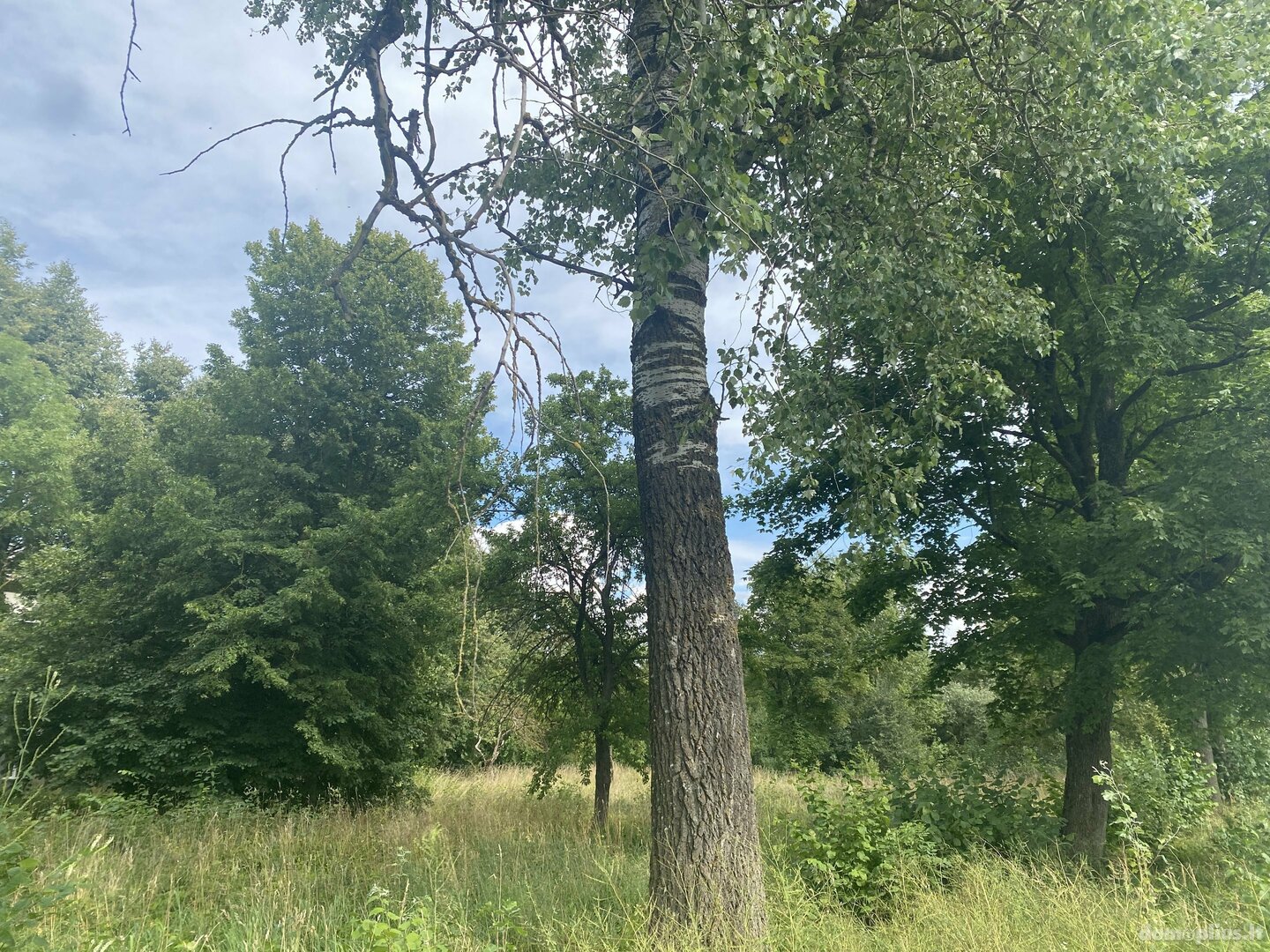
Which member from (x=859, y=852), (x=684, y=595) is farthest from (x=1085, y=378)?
(x=684, y=595)

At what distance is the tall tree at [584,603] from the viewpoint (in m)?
9.88

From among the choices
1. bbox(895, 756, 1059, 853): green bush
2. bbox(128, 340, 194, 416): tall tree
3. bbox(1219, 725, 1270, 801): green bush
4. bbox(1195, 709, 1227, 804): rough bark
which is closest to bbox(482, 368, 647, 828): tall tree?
bbox(895, 756, 1059, 853): green bush

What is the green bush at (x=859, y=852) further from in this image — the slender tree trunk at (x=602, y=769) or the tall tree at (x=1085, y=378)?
the slender tree trunk at (x=602, y=769)

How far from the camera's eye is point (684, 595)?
363 centimetres

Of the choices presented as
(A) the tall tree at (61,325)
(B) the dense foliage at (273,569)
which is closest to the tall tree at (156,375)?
(A) the tall tree at (61,325)

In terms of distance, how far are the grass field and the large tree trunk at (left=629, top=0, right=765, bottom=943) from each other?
337mm

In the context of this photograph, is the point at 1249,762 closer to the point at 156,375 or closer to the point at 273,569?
the point at 273,569

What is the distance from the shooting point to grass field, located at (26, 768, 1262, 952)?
3.15 metres

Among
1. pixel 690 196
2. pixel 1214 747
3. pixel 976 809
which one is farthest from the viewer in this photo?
pixel 1214 747

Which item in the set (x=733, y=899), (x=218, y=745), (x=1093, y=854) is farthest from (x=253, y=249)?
(x=1093, y=854)

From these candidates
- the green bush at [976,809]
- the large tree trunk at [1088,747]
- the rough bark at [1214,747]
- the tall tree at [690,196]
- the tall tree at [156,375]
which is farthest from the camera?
the tall tree at [156,375]

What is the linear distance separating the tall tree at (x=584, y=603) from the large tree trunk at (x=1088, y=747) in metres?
5.48

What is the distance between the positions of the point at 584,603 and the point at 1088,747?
22.7 ft

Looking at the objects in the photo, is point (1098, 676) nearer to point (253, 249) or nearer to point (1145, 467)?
point (1145, 467)
